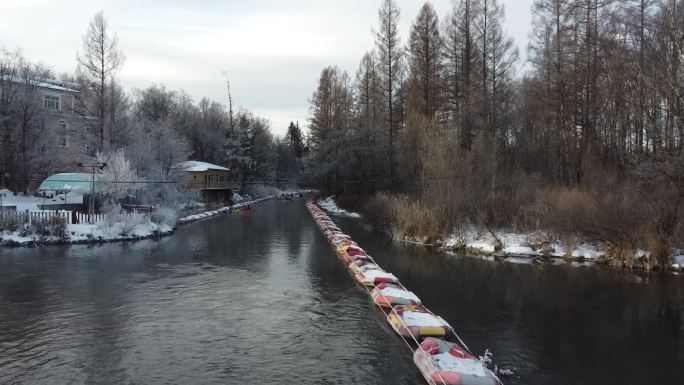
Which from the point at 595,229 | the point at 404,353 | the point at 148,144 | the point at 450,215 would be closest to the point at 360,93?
the point at 148,144

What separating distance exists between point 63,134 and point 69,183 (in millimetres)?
14406

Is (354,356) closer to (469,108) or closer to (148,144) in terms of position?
(469,108)

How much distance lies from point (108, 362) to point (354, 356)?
4.88 meters

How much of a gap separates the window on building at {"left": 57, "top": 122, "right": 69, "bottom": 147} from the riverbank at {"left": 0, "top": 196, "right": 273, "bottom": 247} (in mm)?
23713

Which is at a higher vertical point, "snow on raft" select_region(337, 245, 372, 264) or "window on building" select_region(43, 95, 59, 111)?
"window on building" select_region(43, 95, 59, 111)

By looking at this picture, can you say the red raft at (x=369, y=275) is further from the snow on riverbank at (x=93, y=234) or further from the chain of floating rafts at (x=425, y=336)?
the snow on riverbank at (x=93, y=234)

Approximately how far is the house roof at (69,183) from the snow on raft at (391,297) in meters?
26.7

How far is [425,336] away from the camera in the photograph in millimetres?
11023

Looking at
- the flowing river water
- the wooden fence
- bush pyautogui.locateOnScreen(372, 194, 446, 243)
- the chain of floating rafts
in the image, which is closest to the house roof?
the wooden fence

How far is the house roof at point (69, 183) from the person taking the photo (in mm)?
35094

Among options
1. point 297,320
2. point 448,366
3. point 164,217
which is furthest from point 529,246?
point 164,217

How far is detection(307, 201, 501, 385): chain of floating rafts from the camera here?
8.55 metres

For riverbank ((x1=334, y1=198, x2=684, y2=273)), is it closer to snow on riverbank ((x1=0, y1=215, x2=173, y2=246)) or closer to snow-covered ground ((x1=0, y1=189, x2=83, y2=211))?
snow on riverbank ((x1=0, y1=215, x2=173, y2=246))

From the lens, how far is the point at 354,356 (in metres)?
10.4
